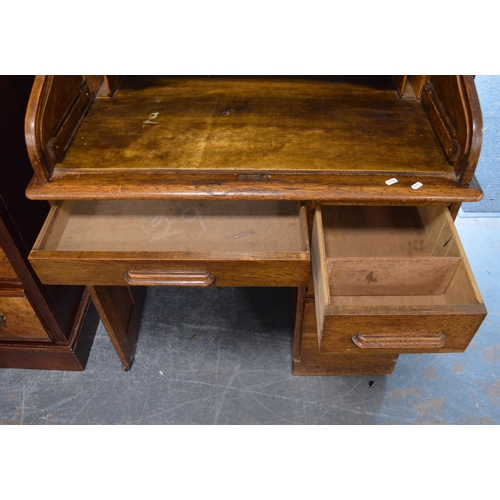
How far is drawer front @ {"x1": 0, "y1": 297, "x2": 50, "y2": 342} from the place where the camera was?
1.50 meters

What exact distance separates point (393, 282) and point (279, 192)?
1.40 ft

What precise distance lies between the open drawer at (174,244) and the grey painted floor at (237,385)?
0.58 meters

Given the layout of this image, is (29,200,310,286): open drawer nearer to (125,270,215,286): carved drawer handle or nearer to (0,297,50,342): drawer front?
(125,270,215,286): carved drawer handle

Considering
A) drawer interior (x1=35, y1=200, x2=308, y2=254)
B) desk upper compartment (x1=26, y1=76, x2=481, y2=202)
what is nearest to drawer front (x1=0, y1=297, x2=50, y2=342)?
drawer interior (x1=35, y1=200, x2=308, y2=254)

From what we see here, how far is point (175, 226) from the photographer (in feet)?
4.66

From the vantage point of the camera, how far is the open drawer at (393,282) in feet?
3.55

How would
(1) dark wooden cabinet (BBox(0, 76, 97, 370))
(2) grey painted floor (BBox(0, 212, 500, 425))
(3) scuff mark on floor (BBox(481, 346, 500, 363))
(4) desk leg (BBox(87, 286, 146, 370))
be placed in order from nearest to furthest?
1. (1) dark wooden cabinet (BBox(0, 76, 97, 370))
2. (4) desk leg (BBox(87, 286, 146, 370))
3. (2) grey painted floor (BBox(0, 212, 500, 425))
4. (3) scuff mark on floor (BBox(481, 346, 500, 363))

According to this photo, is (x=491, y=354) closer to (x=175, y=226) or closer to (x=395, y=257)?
(x=395, y=257)

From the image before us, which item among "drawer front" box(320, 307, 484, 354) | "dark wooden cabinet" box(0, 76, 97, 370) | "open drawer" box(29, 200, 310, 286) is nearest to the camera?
"drawer front" box(320, 307, 484, 354)

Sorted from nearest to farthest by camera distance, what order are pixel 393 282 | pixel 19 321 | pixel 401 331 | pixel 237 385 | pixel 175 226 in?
pixel 401 331, pixel 393 282, pixel 175 226, pixel 19 321, pixel 237 385

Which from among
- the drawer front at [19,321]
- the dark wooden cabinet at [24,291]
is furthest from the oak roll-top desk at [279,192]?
the drawer front at [19,321]

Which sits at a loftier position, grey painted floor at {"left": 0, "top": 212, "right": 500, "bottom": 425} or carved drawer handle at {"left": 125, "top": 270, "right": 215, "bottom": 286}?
carved drawer handle at {"left": 125, "top": 270, "right": 215, "bottom": 286}

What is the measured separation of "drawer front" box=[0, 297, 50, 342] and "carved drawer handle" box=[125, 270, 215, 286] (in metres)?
0.51

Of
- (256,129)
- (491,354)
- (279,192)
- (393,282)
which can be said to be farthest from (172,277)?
(491,354)
